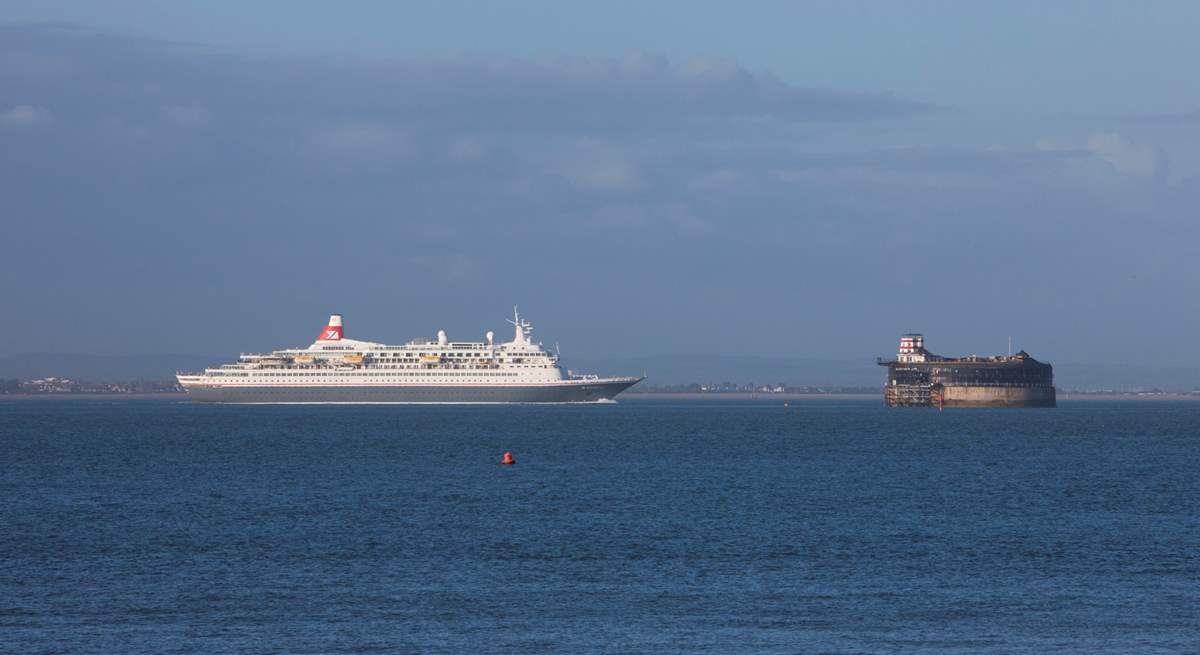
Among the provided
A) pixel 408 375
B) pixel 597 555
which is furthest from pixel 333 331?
pixel 597 555

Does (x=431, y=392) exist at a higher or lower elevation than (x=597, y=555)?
higher

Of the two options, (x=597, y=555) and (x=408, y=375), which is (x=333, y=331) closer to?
(x=408, y=375)

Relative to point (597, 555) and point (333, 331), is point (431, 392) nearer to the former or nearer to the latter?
point (333, 331)

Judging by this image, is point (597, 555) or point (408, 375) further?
point (408, 375)

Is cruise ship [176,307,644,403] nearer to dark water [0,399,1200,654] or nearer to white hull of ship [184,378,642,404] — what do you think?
white hull of ship [184,378,642,404]

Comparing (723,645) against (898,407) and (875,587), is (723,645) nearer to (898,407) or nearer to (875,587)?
(875,587)

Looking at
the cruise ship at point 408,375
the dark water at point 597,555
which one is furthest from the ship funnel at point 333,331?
the dark water at point 597,555

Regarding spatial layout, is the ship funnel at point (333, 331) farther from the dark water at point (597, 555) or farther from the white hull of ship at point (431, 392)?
the dark water at point (597, 555)
